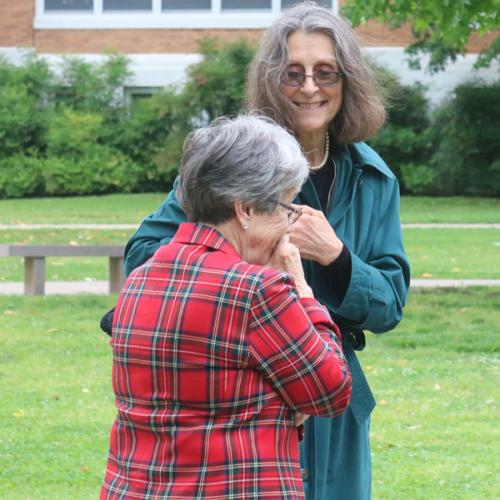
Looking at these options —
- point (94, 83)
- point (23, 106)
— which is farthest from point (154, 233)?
point (94, 83)

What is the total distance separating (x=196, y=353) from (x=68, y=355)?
734 cm

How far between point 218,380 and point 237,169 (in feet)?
1.45

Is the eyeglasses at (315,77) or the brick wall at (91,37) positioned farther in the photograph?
the brick wall at (91,37)

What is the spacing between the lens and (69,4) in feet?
A: 104

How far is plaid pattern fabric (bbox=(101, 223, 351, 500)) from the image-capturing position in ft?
8.29

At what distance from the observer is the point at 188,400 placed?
2.53 metres

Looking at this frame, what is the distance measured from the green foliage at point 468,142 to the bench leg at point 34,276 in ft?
54.7

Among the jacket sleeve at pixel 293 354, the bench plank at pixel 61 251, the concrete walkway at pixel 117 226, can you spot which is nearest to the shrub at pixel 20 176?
the concrete walkway at pixel 117 226

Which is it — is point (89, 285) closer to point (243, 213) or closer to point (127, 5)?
point (243, 213)

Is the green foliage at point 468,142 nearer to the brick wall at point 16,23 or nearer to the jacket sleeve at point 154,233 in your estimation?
the brick wall at point 16,23

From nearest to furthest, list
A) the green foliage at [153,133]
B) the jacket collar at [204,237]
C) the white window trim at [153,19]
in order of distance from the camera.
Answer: the jacket collar at [204,237], the green foliage at [153,133], the white window trim at [153,19]

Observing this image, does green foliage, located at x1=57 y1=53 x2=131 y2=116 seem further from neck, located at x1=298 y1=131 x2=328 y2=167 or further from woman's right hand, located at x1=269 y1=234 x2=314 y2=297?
woman's right hand, located at x1=269 y1=234 x2=314 y2=297

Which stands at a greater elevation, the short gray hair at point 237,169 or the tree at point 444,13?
the tree at point 444,13

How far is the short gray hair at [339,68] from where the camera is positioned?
10.4ft
